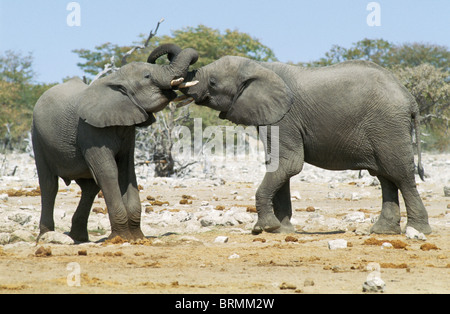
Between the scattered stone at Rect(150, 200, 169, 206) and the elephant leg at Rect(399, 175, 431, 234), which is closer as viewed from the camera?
the elephant leg at Rect(399, 175, 431, 234)

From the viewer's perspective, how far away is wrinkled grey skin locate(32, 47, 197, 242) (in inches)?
347

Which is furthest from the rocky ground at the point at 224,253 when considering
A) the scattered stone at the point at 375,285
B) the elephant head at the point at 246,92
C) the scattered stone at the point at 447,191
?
the elephant head at the point at 246,92

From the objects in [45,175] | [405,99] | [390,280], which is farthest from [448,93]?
[390,280]

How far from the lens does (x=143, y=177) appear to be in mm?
18891

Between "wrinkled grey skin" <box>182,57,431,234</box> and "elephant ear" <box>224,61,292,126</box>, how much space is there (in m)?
0.01

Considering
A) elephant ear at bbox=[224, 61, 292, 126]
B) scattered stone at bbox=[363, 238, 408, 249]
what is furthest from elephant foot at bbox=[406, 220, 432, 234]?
elephant ear at bbox=[224, 61, 292, 126]

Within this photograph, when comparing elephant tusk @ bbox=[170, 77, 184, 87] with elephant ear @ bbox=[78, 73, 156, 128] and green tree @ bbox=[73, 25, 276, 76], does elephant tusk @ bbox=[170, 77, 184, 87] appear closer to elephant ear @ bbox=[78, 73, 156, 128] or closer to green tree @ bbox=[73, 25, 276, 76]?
elephant ear @ bbox=[78, 73, 156, 128]

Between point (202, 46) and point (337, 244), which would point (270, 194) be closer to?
point (337, 244)

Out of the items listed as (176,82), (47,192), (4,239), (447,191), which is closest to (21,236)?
(4,239)

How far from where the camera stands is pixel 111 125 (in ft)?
28.9

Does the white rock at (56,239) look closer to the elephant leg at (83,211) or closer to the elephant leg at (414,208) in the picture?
the elephant leg at (83,211)

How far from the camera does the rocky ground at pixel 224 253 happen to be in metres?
6.14
